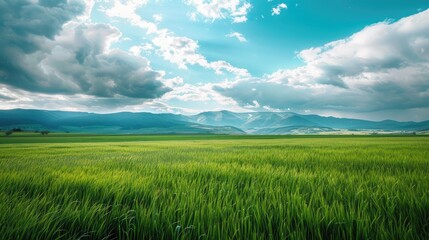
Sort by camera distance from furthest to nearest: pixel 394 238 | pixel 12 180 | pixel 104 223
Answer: pixel 12 180
pixel 104 223
pixel 394 238

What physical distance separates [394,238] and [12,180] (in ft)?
18.6

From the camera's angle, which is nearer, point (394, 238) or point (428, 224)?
point (394, 238)

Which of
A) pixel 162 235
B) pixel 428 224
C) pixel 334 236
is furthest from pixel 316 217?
pixel 162 235

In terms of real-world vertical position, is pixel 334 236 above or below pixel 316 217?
below

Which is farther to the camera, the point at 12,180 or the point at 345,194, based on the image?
the point at 12,180

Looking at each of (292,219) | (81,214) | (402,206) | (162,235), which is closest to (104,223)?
(81,214)

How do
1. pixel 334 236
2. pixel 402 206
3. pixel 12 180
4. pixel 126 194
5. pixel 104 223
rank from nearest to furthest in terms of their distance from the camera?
pixel 334 236 → pixel 104 223 → pixel 402 206 → pixel 126 194 → pixel 12 180

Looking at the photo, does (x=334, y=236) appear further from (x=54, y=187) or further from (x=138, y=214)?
(x=54, y=187)

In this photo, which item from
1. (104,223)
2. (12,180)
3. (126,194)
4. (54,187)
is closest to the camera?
(104,223)

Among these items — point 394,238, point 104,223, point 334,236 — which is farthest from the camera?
point 104,223

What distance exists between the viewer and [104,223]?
2.13 meters

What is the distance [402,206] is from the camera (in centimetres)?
252

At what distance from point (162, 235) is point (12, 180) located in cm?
385

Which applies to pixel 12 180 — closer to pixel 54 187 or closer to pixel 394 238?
pixel 54 187
